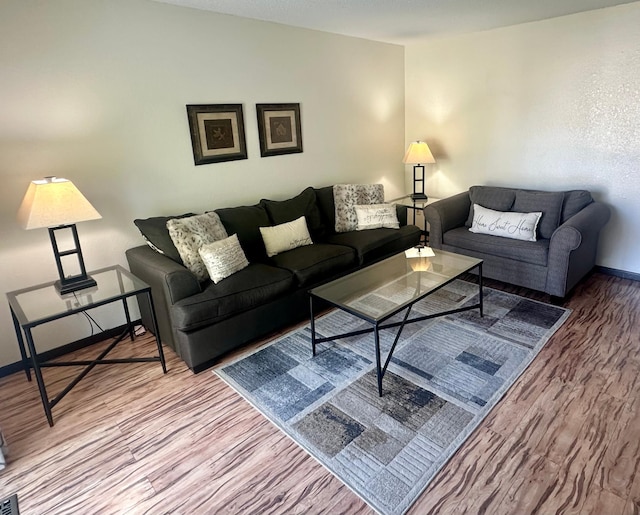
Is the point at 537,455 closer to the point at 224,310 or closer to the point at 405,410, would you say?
the point at 405,410

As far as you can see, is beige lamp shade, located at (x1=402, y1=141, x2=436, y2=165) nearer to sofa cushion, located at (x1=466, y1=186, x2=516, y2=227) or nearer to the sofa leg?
sofa cushion, located at (x1=466, y1=186, x2=516, y2=227)

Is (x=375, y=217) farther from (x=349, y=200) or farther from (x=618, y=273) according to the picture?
(x=618, y=273)

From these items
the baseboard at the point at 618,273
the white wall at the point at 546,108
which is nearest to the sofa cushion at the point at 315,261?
the white wall at the point at 546,108

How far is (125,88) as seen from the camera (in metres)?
2.84

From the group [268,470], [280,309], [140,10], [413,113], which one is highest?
[140,10]

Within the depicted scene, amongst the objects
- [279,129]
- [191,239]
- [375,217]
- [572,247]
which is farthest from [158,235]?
[572,247]

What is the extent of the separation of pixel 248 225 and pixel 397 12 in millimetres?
2084

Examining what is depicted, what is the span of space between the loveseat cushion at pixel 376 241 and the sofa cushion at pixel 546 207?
1.02 meters

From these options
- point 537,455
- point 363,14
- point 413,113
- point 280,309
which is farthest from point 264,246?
point 413,113

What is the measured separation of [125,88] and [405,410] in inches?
110

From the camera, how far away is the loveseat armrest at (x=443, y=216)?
12.8ft

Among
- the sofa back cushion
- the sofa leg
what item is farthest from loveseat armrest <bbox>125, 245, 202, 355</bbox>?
the sofa leg

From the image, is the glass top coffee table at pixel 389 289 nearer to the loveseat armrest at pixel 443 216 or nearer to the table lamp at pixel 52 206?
the loveseat armrest at pixel 443 216

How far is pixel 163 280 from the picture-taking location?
8.23 feet
